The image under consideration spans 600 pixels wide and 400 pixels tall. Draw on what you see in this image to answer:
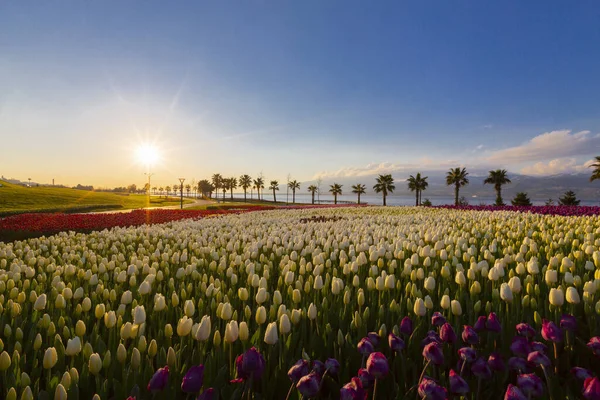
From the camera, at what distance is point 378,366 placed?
6.44 feet

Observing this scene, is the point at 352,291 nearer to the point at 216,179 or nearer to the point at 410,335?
the point at 410,335

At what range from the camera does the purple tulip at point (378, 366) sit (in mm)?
1938

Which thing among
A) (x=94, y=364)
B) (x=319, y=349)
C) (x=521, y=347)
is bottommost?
(x=319, y=349)

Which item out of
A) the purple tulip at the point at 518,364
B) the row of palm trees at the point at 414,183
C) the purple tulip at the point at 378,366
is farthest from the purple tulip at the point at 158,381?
the row of palm trees at the point at 414,183

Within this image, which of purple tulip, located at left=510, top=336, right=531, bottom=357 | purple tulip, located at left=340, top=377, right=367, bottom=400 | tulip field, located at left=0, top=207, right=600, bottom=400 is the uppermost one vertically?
purple tulip, located at left=510, top=336, right=531, bottom=357

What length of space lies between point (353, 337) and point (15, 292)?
4.33 m

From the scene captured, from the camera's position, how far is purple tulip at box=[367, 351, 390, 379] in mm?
1938

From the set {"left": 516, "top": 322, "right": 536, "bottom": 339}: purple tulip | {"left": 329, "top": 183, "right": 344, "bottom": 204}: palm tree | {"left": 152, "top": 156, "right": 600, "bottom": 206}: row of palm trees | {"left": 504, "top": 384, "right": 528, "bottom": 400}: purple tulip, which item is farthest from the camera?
{"left": 329, "top": 183, "right": 344, "bottom": 204}: palm tree

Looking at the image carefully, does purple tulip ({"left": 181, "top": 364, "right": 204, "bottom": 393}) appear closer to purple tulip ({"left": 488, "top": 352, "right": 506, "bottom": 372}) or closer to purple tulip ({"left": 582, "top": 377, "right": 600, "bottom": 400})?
purple tulip ({"left": 488, "top": 352, "right": 506, "bottom": 372})

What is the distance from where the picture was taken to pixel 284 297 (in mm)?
4680

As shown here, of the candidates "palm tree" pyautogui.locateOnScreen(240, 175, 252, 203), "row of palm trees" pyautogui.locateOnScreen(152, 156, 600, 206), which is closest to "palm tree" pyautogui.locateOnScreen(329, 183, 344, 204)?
"row of palm trees" pyautogui.locateOnScreen(152, 156, 600, 206)

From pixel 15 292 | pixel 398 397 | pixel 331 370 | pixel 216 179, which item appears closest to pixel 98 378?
pixel 331 370

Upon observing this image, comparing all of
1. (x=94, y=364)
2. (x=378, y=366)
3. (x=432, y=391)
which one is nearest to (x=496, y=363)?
(x=432, y=391)

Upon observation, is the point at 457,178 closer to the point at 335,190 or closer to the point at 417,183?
the point at 417,183
